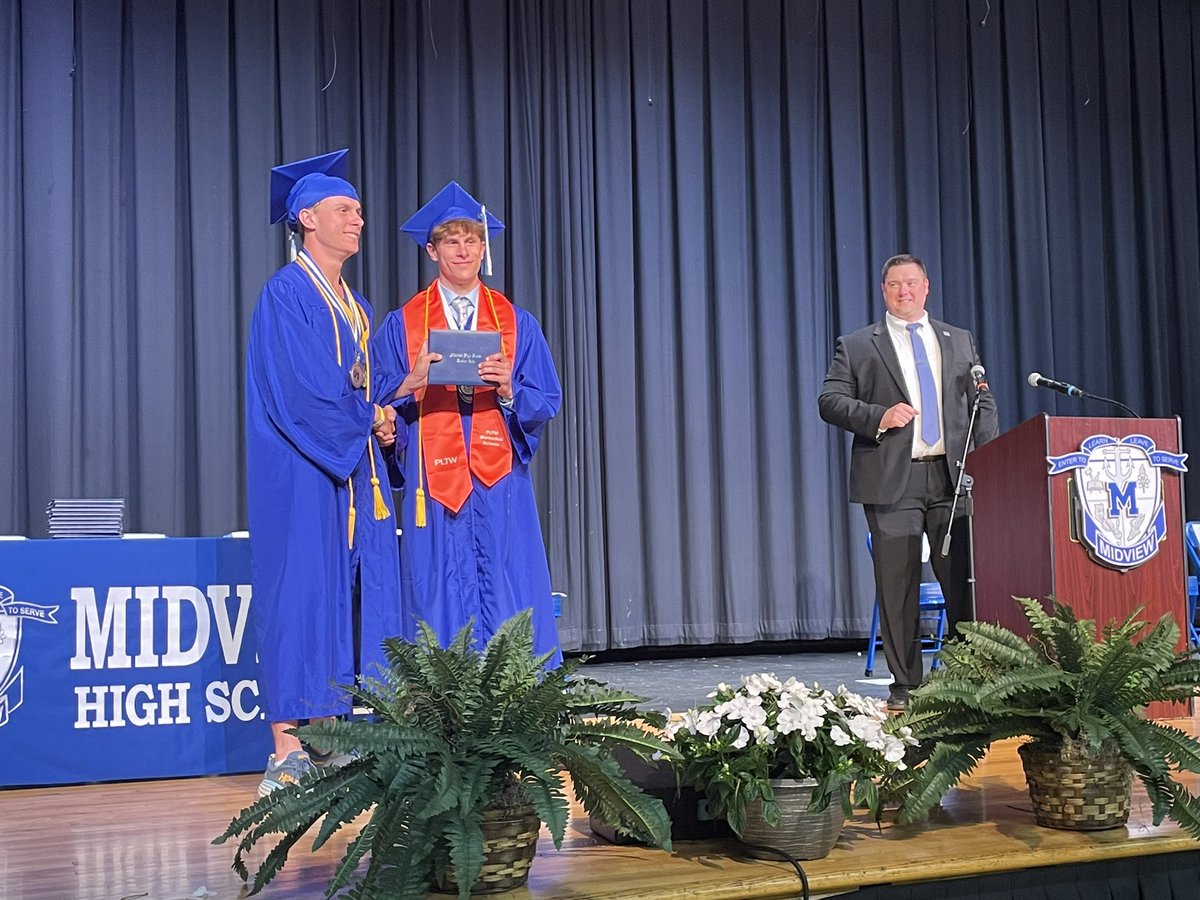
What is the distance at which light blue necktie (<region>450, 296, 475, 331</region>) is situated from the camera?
12.6 feet

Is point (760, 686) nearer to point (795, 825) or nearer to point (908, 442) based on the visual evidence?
point (795, 825)

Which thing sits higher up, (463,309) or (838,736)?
(463,309)

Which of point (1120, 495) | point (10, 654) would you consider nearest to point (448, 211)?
point (10, 654)

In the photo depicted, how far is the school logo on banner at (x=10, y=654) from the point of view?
12.0 ft

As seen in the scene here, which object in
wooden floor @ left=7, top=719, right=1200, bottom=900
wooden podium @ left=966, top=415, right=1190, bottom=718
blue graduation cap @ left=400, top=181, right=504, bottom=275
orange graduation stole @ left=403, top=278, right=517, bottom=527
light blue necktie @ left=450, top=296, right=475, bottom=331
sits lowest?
wooden floor @ left=7, top=719, right=1200, bottom=900

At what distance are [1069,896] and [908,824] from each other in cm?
33

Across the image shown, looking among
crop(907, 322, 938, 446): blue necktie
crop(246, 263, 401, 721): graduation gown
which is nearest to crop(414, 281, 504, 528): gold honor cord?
crop(246, 263, 401, 721): graduation gown

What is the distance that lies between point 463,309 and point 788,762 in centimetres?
201

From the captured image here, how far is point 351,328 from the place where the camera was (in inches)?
139

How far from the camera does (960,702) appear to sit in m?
2.45

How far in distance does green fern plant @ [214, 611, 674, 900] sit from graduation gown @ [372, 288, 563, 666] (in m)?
1.41

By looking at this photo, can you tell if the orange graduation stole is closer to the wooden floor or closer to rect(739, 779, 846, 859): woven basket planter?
the wooden floor

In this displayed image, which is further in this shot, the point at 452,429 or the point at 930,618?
the point at 930,618

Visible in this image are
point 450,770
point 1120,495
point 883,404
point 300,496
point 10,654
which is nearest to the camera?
point 450,770
